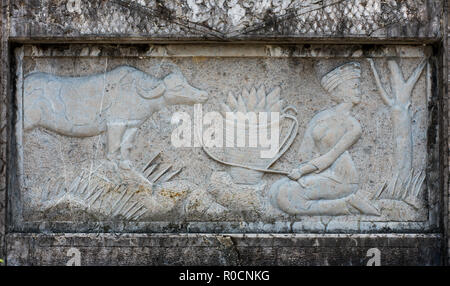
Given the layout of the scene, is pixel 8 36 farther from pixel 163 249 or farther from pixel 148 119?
pixel 163 249

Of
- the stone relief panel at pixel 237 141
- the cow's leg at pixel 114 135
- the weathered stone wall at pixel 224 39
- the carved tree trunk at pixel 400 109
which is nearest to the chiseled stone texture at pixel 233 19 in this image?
the weathered stone wall at pixel 224 39

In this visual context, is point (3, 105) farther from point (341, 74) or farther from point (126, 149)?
point (341, 74)

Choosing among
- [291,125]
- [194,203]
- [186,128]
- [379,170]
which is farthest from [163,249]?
[379,170]

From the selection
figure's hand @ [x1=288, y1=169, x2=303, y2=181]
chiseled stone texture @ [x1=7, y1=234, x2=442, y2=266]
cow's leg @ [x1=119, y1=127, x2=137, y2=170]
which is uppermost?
cow's leg @ [x1=119, y1=127, x2=137, y2=170]

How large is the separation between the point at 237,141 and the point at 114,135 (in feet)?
2.94

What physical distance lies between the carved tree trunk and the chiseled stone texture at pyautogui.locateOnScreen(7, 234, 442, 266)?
52 cm

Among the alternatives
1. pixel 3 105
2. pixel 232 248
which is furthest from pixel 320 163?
pixel 3 105

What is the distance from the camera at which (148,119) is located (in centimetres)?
545

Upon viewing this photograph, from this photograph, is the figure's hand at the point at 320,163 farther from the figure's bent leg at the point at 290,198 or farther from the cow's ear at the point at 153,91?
the cow's ear at the point at 153,91

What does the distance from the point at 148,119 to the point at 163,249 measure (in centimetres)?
95

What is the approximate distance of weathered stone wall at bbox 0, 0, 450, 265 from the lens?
208 inches


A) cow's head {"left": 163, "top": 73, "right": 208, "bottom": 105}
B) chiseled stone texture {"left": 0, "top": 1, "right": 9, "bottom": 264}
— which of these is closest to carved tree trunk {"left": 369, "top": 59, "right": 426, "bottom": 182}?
cow's head {"left": 163, "top": 73, "right": 208, "bottom": 105}

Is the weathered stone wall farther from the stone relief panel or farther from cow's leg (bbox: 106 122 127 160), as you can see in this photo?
cow's leg (bbox: 106 122 127 160)

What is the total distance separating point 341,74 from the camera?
5375 mm
